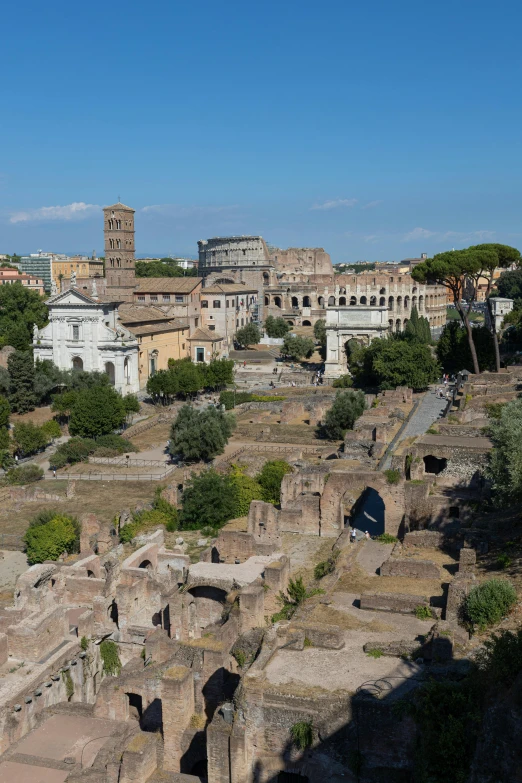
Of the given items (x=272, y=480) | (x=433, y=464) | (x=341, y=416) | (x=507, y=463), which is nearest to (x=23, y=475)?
(x=272, y=480)

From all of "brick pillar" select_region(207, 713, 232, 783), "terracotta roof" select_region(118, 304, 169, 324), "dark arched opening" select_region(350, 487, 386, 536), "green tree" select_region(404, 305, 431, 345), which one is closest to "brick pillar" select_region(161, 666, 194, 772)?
"brick pillar" select_region(207, 713, 232, 783)

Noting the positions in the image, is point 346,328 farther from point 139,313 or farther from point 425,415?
point 425,415

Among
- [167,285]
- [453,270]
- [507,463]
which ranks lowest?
[507,463]

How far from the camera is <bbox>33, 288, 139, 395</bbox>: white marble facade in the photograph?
5597 centimetres

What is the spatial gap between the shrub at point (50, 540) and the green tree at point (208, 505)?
3976 millimetres

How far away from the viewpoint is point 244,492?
29094mm

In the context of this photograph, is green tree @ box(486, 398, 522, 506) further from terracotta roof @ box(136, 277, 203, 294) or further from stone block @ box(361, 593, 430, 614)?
terracotta roof @ box(136, 277, 203, 294)

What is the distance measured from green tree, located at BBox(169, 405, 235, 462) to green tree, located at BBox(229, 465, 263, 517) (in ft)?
22.3

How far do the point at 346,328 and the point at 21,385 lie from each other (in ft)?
89.3

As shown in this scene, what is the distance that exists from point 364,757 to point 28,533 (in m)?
18.3

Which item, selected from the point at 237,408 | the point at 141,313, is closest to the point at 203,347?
the point at 141,313

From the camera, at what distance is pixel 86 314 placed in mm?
56344

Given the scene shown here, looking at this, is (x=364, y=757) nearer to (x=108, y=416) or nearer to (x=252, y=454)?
(x=252, y=454)

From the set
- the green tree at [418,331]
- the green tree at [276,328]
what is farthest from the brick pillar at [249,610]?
the green tree at [276,328]
